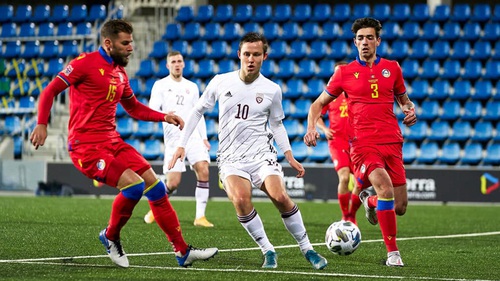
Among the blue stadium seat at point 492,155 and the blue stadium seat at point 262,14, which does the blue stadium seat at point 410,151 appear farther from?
the blue stadium seat at point 262,14

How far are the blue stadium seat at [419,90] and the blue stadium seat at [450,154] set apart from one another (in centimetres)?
159

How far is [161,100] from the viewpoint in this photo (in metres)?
12.9

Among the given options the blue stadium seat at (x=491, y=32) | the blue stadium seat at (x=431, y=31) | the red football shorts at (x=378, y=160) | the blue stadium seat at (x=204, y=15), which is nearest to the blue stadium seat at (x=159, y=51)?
the blue stadium seat at (x=204, y=15)

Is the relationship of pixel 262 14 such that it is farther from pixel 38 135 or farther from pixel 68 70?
pixel 38 135

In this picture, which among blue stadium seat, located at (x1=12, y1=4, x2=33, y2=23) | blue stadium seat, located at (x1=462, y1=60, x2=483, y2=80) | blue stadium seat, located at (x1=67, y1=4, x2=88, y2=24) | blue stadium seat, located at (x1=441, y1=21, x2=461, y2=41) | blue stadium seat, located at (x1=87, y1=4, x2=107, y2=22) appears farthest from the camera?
blue stadium seat, located at (x1=12, y1=4, x2=33, y2=23)

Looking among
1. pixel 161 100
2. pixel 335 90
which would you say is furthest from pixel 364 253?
pixel 161 100

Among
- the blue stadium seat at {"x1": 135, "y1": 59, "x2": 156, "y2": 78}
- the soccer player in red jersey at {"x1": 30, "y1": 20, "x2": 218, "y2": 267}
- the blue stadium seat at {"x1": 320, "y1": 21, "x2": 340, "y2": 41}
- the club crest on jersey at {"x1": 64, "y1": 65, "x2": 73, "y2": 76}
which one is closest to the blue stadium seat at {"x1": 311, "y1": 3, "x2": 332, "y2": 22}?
the blue stadium seat at {"x1": 320, "y1": 21, "x2": 340, "y2": 41}

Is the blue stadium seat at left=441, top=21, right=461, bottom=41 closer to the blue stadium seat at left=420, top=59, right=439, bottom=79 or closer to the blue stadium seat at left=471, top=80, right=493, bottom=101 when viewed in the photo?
the blue stadium seat at left=420, top=59, right=439, bottom=79

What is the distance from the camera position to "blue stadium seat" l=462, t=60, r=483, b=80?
22141 mm

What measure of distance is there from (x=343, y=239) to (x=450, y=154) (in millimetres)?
13225

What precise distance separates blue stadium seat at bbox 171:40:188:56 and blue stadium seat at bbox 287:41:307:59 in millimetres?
2862

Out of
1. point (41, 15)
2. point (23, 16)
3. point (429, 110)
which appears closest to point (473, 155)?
point (429, 110)

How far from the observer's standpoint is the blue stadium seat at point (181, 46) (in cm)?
2398

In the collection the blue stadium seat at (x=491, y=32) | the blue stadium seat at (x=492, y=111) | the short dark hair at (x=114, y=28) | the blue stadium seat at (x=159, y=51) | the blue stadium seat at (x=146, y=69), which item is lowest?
the blue stadium seat at (x=492, y=111)
